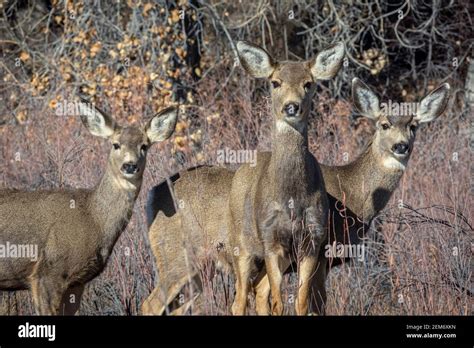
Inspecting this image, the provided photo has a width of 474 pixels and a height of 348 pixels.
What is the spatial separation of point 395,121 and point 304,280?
199cm

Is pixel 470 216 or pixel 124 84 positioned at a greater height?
pixel 124 84

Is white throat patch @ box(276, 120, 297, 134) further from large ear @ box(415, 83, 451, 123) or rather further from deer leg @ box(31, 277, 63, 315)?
deer leg @ box(31, 277, 63, 315)

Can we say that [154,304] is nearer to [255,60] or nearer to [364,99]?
[255,60]

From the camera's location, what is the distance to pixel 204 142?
11586 mm

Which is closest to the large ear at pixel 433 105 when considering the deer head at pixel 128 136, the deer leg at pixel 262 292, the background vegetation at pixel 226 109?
the background vegetation at pixel 226 109

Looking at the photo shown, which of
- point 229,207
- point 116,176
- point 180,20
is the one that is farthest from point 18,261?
point 180,20

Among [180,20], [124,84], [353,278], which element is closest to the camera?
[353,278]

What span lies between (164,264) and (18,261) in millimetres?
1226

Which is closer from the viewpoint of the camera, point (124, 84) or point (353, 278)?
point (353, 278)

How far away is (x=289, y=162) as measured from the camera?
25.0 feet

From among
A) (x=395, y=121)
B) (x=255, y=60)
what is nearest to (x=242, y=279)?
(x=255, y=60)

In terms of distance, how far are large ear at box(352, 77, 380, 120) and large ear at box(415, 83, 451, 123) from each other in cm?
39

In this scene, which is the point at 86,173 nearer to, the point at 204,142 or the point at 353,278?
the point at 204,142

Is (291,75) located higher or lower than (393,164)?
higher
